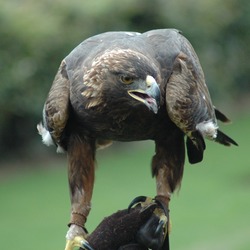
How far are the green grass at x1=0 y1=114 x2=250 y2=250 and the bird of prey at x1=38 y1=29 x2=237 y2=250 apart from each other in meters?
5.70

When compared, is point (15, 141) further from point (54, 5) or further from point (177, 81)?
point (177, 81)

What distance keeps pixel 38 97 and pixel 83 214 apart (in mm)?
8593

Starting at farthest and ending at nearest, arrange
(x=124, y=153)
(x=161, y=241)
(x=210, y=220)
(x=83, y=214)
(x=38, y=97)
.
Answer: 1. (x=124, y=153)
2. (x=38, y=97)
3. (x=210, y=220)
4. (x=83, y=214)
5. (x=161, y=241)

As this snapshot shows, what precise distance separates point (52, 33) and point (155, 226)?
9371 millimetres

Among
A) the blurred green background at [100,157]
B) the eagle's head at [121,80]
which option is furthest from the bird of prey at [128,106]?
the blurred green background at [100,157]

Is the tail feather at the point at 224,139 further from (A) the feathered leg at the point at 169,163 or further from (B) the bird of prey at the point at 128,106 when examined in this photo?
(A) the feathered leg at the point at 169,163

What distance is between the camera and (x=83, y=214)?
6.52 m

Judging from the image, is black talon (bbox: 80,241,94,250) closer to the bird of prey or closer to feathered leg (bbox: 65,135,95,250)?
Answer: the bird of prey

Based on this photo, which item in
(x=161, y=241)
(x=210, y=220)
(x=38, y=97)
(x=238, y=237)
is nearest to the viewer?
(x=161, y=241)

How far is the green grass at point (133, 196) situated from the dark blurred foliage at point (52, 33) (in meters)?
1.00

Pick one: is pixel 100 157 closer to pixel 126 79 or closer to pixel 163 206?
pixel 163 206

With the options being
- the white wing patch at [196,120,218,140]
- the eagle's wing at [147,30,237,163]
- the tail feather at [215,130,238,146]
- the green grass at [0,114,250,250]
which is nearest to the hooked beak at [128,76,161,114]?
the eagle's wing at [147,30,237,163]

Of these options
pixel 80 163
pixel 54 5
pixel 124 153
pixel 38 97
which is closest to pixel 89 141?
pixel 80 163

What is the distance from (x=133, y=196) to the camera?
1475 centimetres
